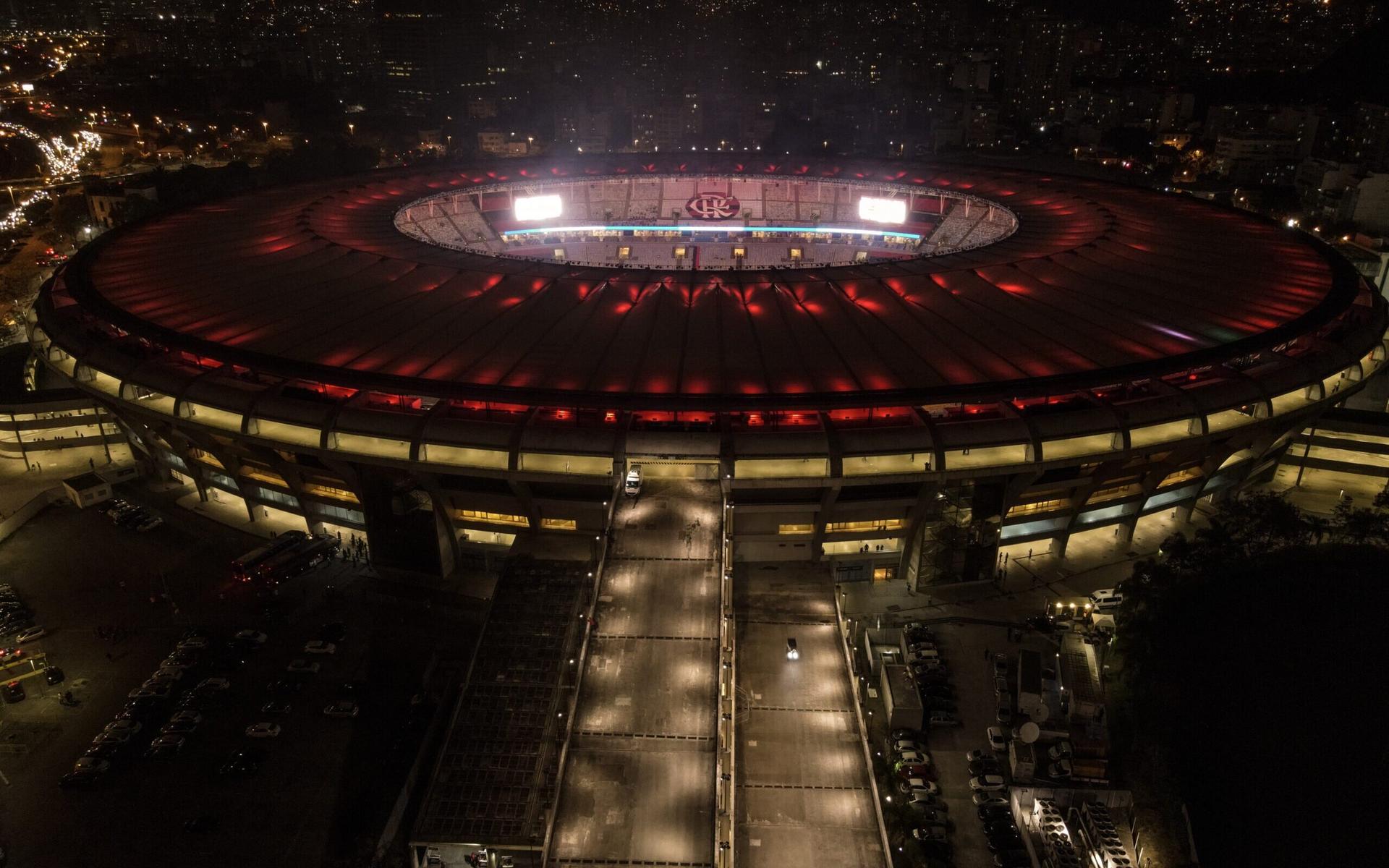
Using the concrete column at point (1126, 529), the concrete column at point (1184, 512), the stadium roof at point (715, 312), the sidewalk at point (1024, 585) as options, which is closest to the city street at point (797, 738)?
the sidewalk at point (1024, 585)

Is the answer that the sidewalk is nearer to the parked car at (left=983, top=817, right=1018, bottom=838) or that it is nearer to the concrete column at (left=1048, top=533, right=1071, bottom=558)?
the concrete column at (left=1048, top=533, right=1071, bottom=558)

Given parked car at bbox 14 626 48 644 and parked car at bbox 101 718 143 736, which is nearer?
parked car at bbox 101 718 143 736

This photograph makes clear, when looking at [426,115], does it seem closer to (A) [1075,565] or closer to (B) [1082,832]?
(A) [1075,565]

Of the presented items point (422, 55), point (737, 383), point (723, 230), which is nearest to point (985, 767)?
point (737, 383)

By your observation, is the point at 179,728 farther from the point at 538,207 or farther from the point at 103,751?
the point at 538,207

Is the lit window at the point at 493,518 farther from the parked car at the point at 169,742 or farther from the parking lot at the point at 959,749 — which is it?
the parking lot at the point at 959,749

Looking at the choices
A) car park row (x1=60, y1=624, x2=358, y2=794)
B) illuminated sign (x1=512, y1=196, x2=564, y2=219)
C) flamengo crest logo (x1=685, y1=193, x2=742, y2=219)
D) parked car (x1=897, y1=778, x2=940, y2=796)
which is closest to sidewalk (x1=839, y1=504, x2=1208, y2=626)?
parked car (x1=897, y1=778, x2=940, y2=796)
